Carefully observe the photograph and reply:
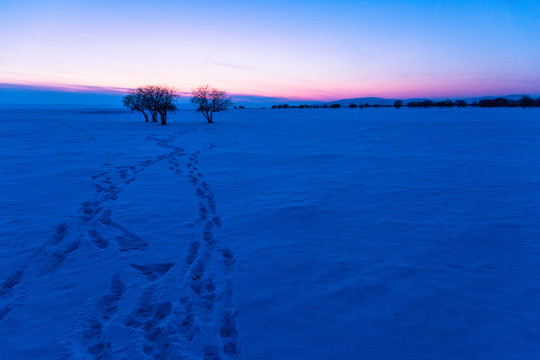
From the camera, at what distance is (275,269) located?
3.95 meters

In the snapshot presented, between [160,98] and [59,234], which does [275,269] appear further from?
[160,98]

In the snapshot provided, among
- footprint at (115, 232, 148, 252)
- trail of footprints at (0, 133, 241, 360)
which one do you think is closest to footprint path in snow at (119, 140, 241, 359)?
trail of footprints at (0, 133, 241, 360)

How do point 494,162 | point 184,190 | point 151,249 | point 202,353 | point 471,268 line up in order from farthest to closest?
point 494,162 → point 184,190 → point 151,249 → point 471,268 → point 202,353

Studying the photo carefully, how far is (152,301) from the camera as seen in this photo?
3373 mm

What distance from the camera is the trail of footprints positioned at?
275 centimetres

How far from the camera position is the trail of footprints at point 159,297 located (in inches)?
108

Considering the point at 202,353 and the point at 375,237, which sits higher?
the point at 375,237

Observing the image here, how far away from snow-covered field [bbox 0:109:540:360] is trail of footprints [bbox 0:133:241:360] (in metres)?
0.02

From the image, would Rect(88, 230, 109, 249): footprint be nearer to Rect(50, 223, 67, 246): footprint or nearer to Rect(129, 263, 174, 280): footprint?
Rect(50, 223, 67, 246): footprint

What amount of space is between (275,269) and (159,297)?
1527 millimetres

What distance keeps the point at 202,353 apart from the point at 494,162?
1146cm

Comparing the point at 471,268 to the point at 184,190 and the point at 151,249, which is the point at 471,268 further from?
the point at 184,190

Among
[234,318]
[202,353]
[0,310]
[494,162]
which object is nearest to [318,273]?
[234,318]

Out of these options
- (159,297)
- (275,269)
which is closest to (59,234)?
(159,297)
